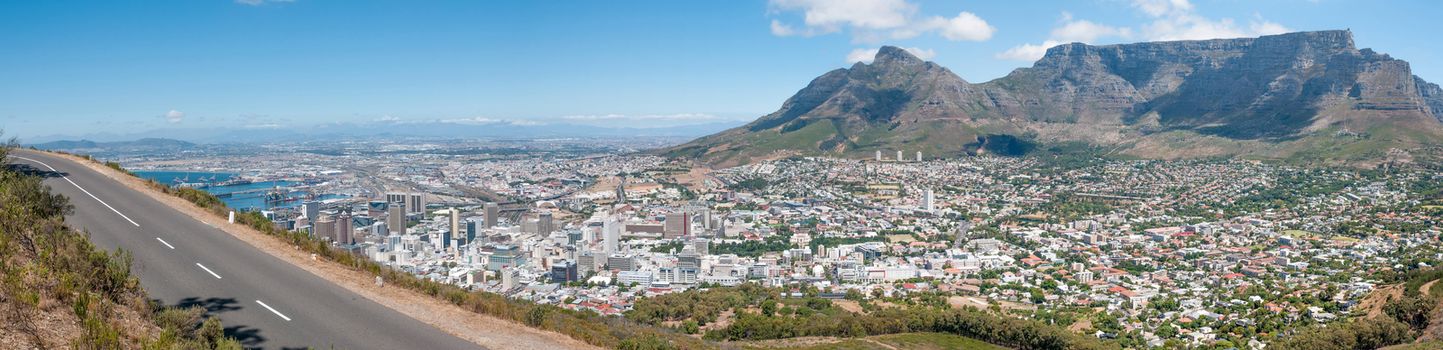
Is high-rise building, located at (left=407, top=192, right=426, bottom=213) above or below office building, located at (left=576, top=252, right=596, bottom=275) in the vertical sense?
above

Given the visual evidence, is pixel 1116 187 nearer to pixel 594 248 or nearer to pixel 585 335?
pixel 594 248

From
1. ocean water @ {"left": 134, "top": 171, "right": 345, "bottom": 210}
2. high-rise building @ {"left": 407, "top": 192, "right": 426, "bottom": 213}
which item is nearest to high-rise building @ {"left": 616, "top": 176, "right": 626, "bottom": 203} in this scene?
high-rise building @ {"left": 407, "top": 192, "right": 426, "bottom": 213}

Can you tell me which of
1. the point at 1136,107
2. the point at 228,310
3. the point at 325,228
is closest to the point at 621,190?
the point at 325,228

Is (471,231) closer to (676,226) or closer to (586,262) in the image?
(586,262)

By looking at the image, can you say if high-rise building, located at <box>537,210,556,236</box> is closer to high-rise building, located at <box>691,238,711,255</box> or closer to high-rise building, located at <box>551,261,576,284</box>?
A: high-rise building, located at <box>691,238,711,255</box>

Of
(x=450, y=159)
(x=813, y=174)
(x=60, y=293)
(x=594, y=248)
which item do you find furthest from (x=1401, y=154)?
(x=450, y=159)

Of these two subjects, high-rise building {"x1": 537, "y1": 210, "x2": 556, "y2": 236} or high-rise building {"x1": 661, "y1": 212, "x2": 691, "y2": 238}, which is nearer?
high-rise building {"x1": 537, "y1": 210, "x2": 556, "y2": 236}
